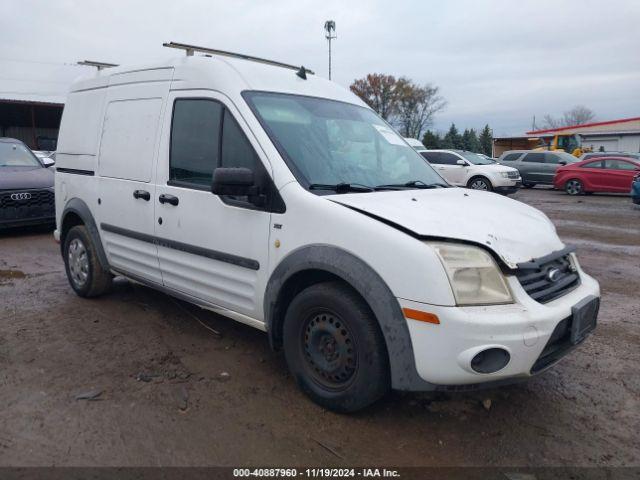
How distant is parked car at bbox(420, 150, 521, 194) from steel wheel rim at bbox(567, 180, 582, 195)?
261 cm

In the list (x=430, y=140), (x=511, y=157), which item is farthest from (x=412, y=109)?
(x=511, y=157)

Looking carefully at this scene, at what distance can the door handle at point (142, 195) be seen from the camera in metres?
4.11

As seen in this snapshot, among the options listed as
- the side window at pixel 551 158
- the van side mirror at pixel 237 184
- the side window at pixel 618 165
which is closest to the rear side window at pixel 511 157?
the side window at pixel 551 158

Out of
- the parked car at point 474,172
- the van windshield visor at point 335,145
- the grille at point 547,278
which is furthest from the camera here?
the parked car at point 474,172

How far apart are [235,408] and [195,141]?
6.27 ft

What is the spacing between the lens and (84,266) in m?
5.16

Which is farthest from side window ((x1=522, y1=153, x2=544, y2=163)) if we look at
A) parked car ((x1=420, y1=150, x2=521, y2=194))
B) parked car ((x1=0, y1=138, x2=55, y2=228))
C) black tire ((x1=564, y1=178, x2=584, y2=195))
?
parked car ((x1=0, y1=138, x2=55, y2=228))

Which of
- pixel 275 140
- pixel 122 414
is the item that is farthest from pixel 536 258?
pixel 122 414

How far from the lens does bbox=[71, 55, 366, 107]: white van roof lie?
3.62 meters

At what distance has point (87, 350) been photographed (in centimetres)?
399

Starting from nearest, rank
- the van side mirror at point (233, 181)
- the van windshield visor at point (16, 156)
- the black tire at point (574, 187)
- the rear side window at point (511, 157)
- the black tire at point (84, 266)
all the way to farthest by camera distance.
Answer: the van side mirror at point (233, 181) → the black tire at point (84, 266) → the van windshield visor at point (16, 156) → the black tire at point (574, 187) → the rear side window at point (511, 157)

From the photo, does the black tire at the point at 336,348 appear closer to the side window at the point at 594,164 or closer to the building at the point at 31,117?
the side window at the point at 594,164

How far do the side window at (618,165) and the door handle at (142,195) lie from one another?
18465 mm

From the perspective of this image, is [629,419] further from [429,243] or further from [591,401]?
[429,243]
